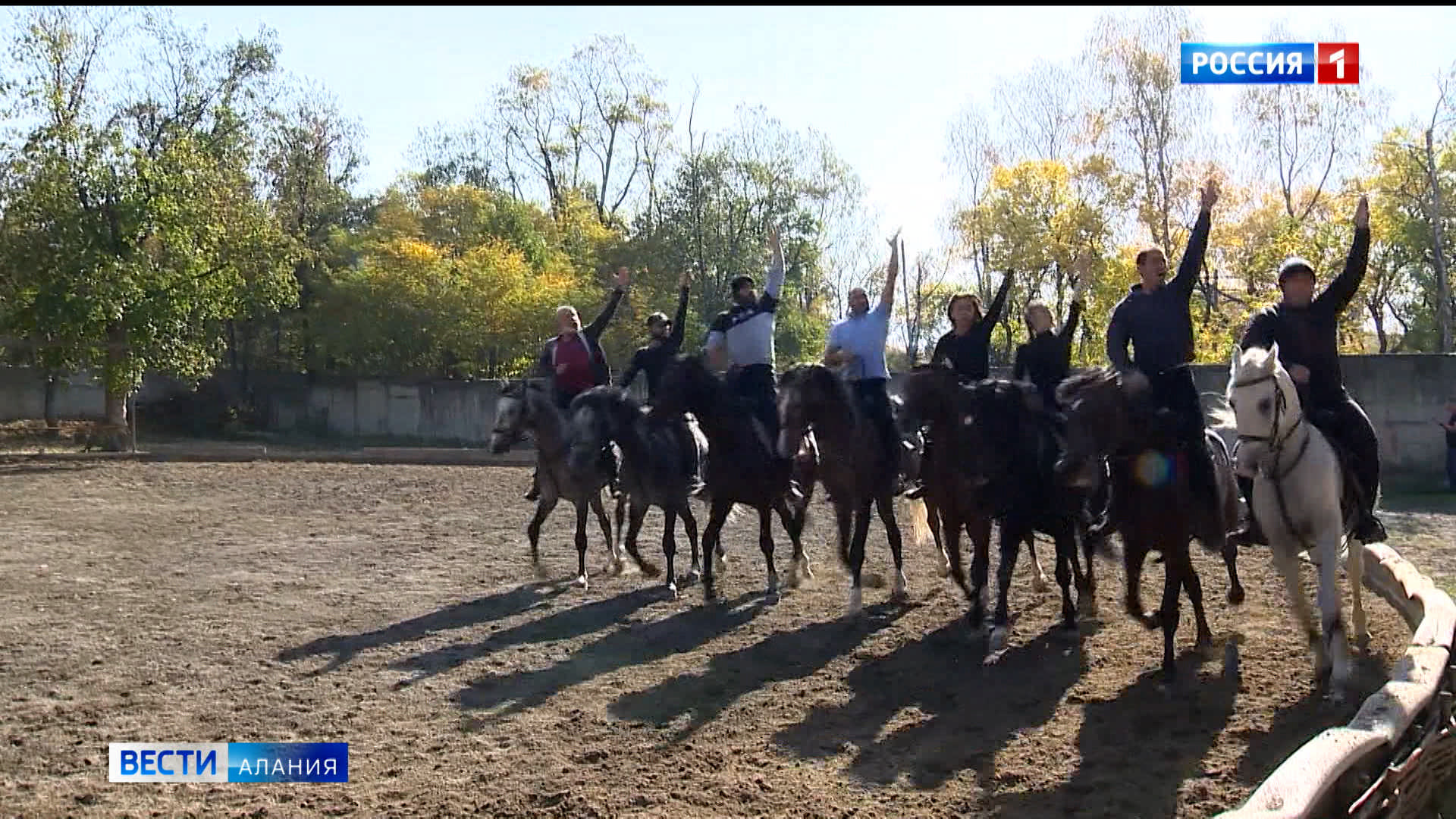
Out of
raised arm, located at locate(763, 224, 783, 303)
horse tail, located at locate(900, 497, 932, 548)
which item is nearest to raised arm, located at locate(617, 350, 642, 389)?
raised arm, located at locate(763, 224, 783, 303)

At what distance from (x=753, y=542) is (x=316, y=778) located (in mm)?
7976

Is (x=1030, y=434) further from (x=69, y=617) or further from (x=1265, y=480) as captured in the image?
(x=69, y=617)

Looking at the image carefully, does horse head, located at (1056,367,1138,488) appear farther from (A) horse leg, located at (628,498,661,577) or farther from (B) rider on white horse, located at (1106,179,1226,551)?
(A) horse leg, located at (628,498,661,577)

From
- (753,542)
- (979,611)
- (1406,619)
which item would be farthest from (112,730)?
(1406,619)

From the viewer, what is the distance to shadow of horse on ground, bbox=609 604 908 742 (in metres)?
6.50

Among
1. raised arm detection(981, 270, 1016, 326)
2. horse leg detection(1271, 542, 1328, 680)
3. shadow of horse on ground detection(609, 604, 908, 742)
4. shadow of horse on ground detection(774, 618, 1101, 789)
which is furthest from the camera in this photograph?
raised arm detection(981, 270, 1016, 326)

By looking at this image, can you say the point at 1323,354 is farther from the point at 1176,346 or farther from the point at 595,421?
the point at 595,421

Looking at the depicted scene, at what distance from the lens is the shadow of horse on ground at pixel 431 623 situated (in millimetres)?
7969

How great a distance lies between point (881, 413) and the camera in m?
9.19

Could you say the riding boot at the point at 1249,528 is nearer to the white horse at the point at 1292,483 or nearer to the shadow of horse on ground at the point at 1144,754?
the white horse at the point at 1292,483

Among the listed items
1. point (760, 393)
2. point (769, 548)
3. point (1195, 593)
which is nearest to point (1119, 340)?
point (1195, 593)

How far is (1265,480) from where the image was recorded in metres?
6.66

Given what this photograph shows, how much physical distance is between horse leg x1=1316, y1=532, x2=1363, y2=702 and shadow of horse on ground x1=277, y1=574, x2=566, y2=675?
6.13 meters

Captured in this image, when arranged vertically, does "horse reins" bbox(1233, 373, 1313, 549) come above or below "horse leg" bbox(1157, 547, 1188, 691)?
above
